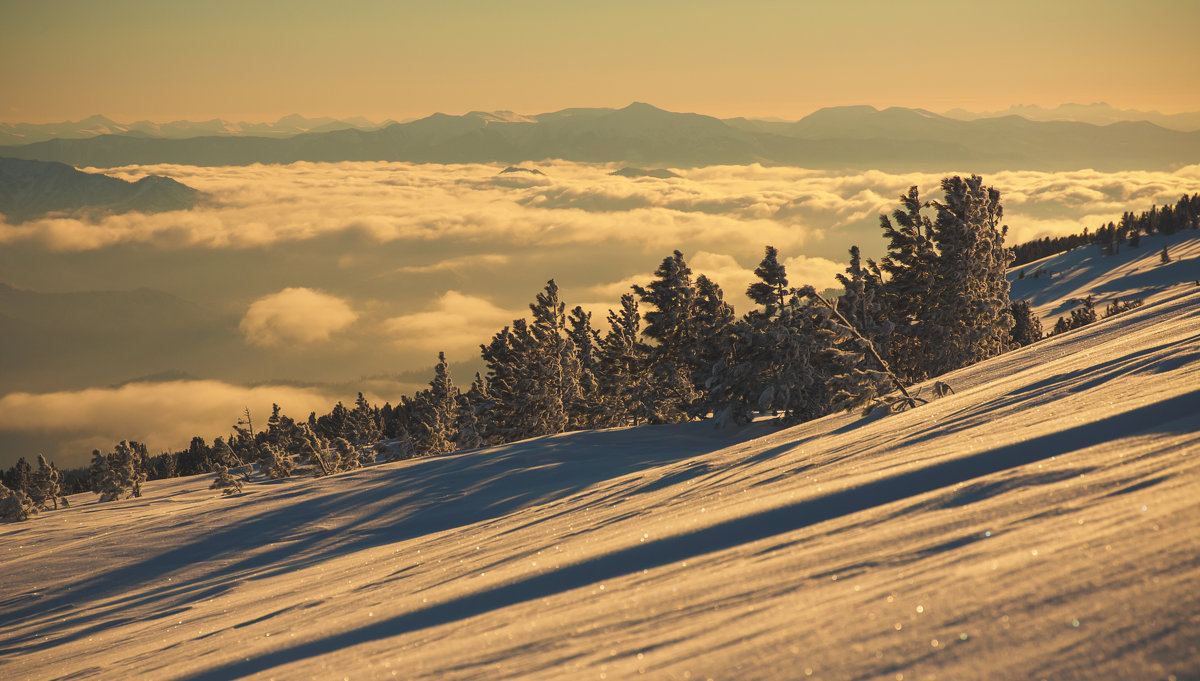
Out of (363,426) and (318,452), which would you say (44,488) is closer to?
(318,452)

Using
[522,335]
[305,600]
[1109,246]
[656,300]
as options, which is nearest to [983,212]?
[656,300]

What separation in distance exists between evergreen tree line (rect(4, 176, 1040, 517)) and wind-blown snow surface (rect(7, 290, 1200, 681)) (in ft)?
17.4

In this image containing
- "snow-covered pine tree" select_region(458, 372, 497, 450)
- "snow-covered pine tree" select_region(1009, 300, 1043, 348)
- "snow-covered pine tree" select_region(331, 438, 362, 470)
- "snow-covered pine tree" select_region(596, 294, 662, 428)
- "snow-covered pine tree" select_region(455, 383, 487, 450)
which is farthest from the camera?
"snow-covered pine tree" select_region(455, 383, 487, 450)

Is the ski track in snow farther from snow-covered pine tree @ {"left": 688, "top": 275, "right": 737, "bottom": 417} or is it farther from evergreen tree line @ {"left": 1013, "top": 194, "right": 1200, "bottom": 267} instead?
evergreen tree line @ {"left": 1013, "top": 194, "right": 1200, "bottom": 267}

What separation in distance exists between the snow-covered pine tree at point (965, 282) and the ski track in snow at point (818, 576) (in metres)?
26.5

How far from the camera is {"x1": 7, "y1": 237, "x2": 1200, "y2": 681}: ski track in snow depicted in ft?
8.73

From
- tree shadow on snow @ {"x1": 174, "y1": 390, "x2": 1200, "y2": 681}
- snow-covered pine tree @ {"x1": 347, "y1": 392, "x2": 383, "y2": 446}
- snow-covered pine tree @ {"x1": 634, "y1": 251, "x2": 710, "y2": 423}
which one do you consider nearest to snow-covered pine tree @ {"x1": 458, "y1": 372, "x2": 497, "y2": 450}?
snow-covered pine tree @ {"x1": 347, "y1": 392, "x2": 383, "y2": 446}

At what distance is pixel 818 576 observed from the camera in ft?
12.1

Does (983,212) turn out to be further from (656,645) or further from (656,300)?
(656,645)

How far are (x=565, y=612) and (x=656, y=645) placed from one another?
42.6 inches

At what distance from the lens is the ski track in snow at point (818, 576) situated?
2.66 meters

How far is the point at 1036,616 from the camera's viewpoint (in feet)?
8.60

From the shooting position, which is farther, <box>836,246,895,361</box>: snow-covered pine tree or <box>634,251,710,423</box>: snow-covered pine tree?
<box>634,251,710,423</box>: snow-covered pine tree

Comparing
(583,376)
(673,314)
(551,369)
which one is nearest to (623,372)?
(583,376)
